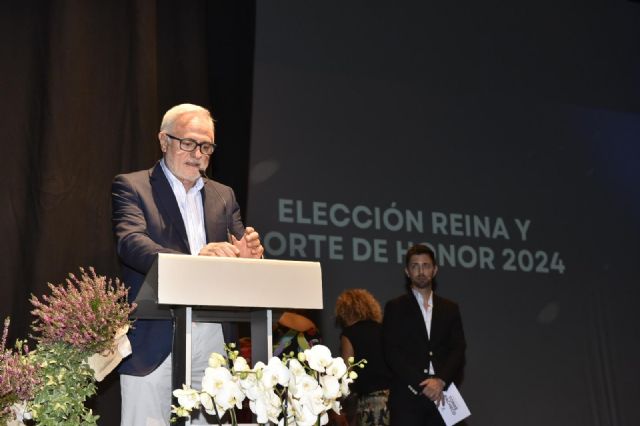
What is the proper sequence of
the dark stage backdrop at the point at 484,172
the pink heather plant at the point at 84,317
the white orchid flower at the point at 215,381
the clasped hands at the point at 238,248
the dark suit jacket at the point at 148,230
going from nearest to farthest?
the white orchid flower at the point at 215,381
the pink heather plant at the point at 84,317
the clasped hands at the point at 238,248
the dark suit jacket at the point at 148,230
the dark stage backdrop at the point at 484,172

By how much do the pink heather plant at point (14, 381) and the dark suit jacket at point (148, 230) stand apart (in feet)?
1.32

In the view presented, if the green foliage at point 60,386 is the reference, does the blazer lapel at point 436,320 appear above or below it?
above

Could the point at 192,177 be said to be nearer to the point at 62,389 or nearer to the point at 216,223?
the point at 216,223

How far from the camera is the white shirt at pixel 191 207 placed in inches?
103

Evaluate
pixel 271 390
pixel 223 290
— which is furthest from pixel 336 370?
pixel 223 290

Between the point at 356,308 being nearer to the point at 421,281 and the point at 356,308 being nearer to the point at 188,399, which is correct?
the point at 421,281

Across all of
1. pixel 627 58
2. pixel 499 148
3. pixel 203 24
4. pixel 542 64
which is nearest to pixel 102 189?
pixel 203 24

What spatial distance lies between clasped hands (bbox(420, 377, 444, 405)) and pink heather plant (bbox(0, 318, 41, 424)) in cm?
267

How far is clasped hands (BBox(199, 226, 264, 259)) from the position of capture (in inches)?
88.4

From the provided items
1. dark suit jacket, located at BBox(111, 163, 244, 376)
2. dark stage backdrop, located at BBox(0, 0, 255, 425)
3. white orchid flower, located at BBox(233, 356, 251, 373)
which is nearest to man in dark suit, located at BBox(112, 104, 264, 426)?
dark suit jacket, located at BBox(111, 163, 244, 376)

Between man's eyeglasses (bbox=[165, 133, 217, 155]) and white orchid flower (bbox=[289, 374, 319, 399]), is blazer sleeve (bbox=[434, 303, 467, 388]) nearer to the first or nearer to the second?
man's eyeglasses (bbox=[165, 133, 217, 155])

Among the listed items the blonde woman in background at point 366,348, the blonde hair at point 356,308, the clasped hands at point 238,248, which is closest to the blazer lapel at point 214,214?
the clasped hands at point 238,248

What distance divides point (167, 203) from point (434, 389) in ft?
7.54

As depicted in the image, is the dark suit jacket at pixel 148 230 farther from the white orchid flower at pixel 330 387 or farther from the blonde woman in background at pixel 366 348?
the blonde woman in background at pixel 366 348
